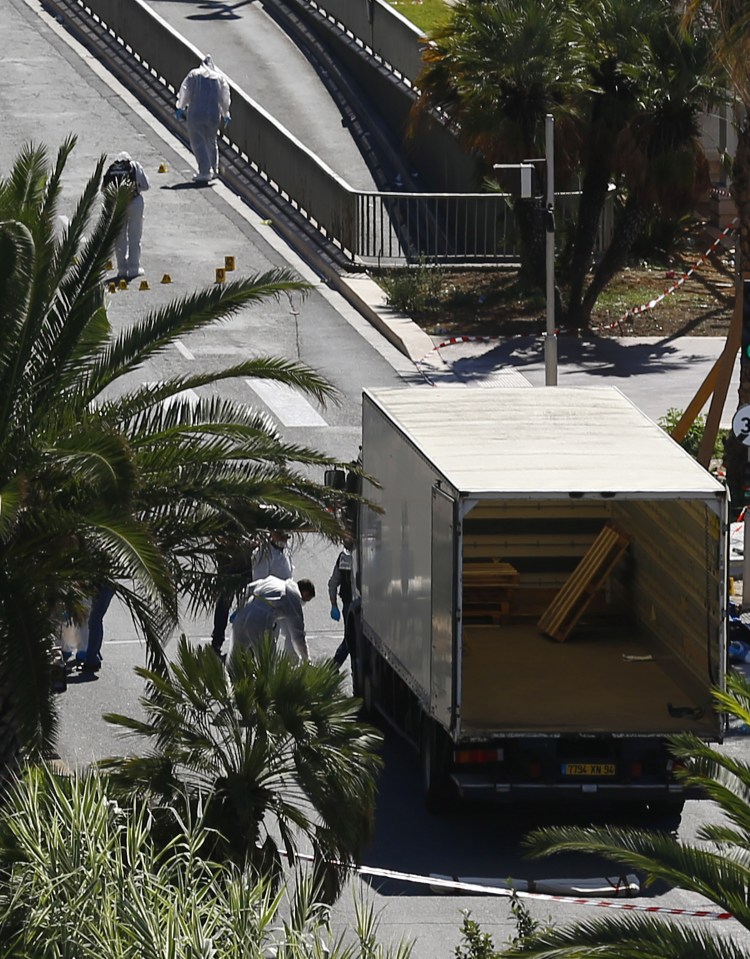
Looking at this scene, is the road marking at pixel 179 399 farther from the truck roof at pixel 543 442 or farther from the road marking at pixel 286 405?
the truck roof at pixel 543 442

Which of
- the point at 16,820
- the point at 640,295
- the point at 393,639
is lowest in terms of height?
the point at 640,295

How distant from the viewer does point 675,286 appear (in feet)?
102

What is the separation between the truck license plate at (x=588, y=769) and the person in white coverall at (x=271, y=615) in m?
2.44

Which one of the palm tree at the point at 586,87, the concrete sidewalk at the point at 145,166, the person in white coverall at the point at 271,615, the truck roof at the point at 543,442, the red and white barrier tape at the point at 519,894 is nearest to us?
the red and white barrier tape at the point at 519,894

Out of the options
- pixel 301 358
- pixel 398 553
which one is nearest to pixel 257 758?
pixel 398 553

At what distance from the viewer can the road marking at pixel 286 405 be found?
24312mm

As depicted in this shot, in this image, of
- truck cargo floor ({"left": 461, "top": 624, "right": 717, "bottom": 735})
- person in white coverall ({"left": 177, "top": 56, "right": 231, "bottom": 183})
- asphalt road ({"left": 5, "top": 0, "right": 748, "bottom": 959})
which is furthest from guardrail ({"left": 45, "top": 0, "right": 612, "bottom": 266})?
truck cargo floor ({"left": 461, "top": 624, "right": 717, "bottom": 735})

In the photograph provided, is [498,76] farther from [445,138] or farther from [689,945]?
[689,945]

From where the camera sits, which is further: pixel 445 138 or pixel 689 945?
pixel 445 138

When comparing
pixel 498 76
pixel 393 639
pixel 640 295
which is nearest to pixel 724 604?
pixel 393 639

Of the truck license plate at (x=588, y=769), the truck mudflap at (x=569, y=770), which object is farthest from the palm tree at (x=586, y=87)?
the truck license plate at (x=588, y=769)

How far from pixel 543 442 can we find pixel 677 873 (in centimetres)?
578

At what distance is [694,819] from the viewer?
1410 centimetres

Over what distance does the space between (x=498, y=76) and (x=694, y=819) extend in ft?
51.5
